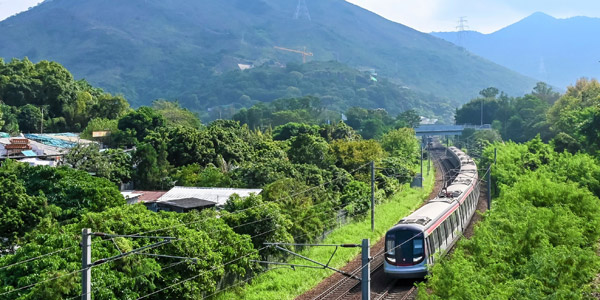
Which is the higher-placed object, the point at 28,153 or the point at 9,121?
the point at 9,121

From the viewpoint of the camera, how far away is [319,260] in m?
29.6

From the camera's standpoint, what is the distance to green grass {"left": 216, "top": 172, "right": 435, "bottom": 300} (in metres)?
24.7

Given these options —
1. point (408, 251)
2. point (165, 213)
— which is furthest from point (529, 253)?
point (165, 213)

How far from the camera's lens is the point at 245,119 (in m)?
122

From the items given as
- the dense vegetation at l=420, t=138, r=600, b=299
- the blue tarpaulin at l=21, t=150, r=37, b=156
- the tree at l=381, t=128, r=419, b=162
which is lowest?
the tree at l=381, t=128, r=419, b=162

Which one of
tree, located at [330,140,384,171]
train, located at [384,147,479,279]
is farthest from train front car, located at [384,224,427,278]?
tree, located at [330,140,384,171]

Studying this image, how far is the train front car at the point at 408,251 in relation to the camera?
24.2 metres

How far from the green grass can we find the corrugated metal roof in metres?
6.43

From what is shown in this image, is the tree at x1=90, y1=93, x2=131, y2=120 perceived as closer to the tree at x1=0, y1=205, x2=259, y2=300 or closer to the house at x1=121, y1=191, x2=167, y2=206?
the house at x1=121, y1=191, x2=167, y2=206

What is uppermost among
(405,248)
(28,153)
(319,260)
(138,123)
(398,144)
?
(138,123)

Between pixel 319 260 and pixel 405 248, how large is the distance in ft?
20.7

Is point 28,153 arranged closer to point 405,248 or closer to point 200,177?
point 200,177

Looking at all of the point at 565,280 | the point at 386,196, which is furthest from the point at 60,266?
the point at 386,196

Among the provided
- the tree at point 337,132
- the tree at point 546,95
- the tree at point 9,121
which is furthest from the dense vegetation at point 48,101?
the tree at point 546,95
